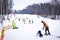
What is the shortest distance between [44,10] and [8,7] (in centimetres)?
46

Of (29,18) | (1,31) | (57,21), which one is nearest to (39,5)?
(29,18)

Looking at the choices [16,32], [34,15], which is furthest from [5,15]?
[34,15]

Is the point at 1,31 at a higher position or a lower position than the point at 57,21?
lower

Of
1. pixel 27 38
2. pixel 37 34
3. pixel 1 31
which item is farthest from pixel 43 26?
pixel 1 31

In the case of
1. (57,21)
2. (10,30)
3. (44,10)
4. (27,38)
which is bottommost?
(27,38)

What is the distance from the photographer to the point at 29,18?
161 centimetres

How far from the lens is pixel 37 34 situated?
1599mm

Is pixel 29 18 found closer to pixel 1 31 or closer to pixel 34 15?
pixel 34 15

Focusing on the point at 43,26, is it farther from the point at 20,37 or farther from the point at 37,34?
the point at 20,37

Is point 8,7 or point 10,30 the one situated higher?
point 8,7

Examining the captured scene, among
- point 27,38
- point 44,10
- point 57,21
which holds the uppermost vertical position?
point 44,10

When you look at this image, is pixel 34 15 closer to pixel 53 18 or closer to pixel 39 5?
pixel 39 5

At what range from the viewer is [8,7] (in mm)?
1599

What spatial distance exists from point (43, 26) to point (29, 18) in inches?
8.1
